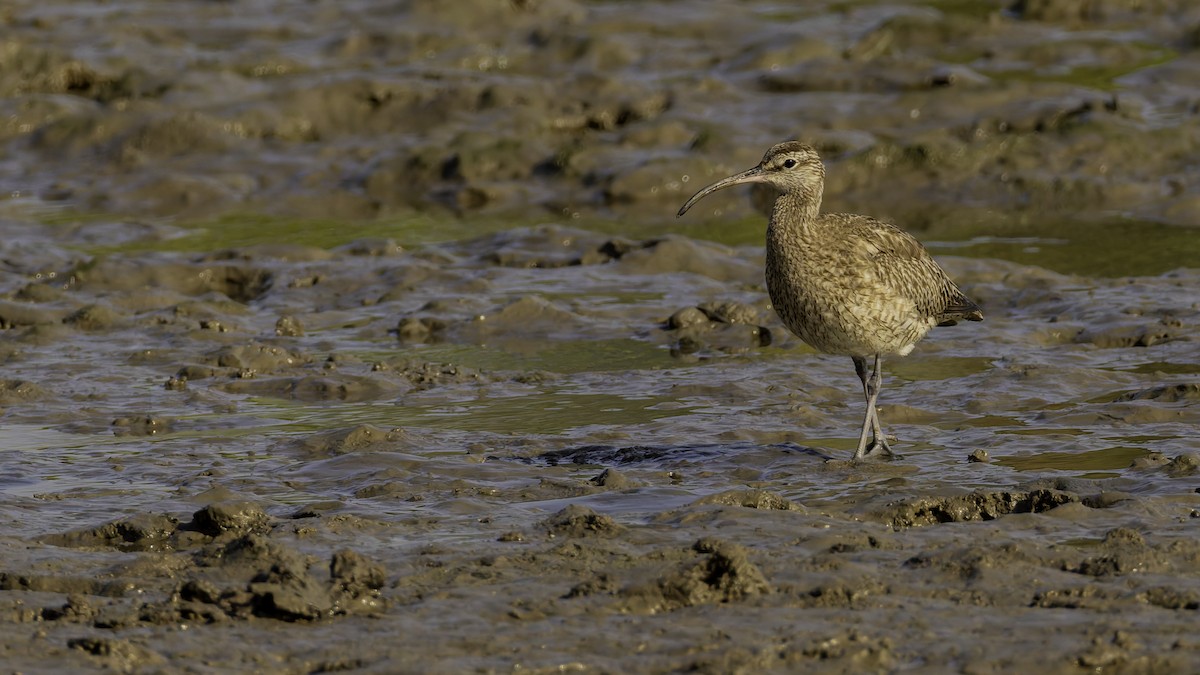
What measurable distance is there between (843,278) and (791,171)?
822 millimetres

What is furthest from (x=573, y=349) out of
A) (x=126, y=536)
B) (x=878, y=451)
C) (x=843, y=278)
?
(x=126, y=536)

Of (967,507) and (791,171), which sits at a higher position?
(791,171)

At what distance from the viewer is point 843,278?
902cm

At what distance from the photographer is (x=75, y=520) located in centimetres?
790

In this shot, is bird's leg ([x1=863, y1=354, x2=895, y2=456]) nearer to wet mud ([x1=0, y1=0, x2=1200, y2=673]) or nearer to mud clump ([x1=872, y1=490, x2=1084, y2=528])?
wet mud ([x1=0, y1=0, x2=1200, y2=673])

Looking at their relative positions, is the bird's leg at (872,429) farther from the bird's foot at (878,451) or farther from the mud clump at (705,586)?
the mud clump at (705,586)

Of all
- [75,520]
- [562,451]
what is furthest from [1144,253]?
[75,520]

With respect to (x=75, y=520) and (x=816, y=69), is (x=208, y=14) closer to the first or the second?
(x=816, y=69)

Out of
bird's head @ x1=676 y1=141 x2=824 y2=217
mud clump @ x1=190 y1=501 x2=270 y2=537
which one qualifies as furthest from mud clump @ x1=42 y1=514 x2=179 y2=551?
bird's head @ x1=676 y1=141 x2=824 y2=217

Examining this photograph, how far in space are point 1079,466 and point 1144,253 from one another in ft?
18.8

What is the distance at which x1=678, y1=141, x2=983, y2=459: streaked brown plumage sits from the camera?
902cm

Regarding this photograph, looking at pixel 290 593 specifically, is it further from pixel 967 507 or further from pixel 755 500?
pixel 967 507

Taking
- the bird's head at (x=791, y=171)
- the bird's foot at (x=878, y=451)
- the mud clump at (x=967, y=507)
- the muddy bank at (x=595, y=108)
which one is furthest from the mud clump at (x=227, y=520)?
the muddy bank at (x=595, y=108)

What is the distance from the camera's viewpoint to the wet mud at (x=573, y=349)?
6.37 meters
